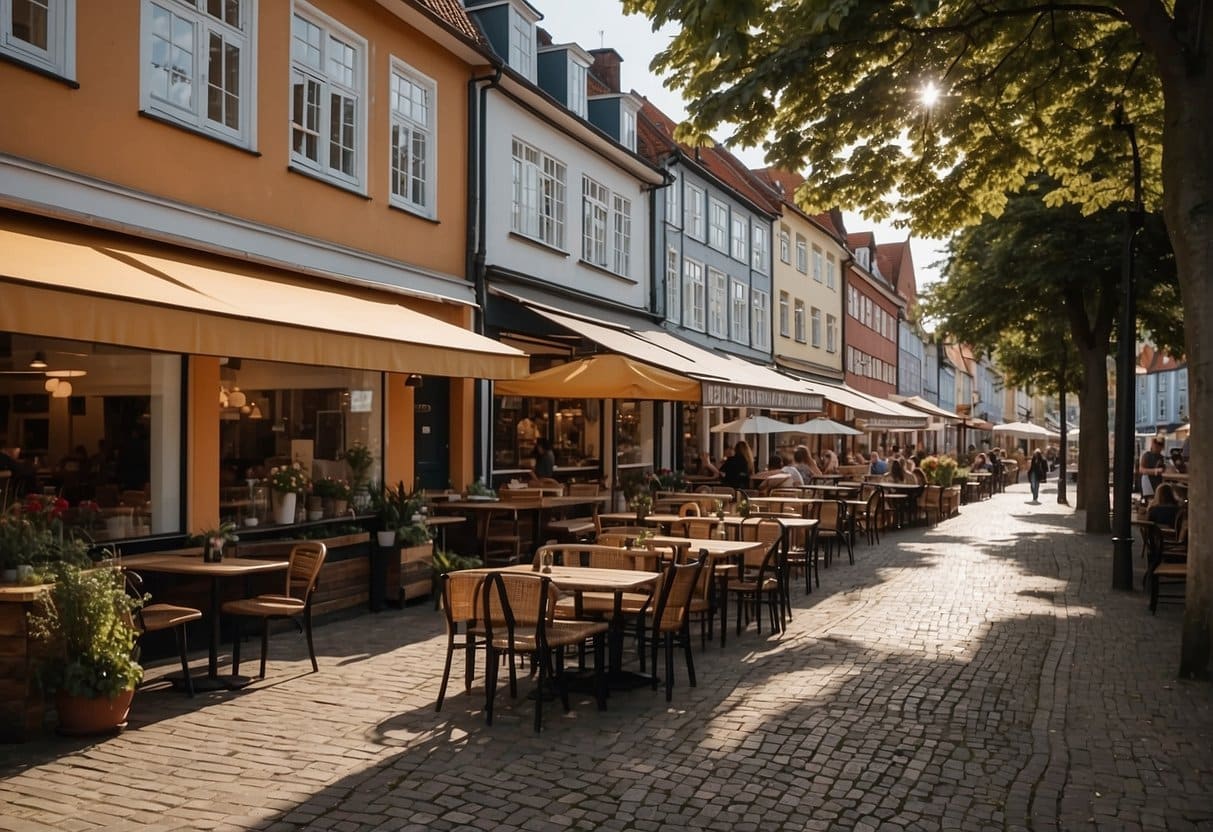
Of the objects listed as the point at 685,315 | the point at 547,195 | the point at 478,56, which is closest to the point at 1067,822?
the point at 478,56

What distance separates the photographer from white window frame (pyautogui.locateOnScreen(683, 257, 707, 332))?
83.8 ft

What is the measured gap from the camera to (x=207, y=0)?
1028cm

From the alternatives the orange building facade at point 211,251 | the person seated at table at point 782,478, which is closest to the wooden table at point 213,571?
the orange building facade at point 211,251

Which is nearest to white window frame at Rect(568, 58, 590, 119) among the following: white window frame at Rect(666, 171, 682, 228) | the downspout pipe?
the downspout pipe

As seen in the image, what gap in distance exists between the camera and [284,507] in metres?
10.6

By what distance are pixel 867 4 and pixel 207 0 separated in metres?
6.22

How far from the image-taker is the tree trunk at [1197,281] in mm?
7965

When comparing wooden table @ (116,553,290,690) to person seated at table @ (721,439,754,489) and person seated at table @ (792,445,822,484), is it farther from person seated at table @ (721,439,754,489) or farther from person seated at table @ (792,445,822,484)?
person seated at table @ (792,445,822,484)

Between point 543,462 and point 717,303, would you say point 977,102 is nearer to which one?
point 543,462

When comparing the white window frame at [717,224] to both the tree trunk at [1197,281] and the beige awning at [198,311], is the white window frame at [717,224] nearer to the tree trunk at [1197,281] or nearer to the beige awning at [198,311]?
the beige awning at [198,311]

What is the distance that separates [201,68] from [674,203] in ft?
51.2

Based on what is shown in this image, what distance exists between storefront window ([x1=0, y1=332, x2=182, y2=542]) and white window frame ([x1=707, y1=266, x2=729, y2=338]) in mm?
18823

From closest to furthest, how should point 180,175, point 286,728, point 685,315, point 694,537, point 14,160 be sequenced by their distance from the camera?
point 286,728
point 14,160
point 180,175
point 694,537
point 685,315

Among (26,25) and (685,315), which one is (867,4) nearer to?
(26,25)
